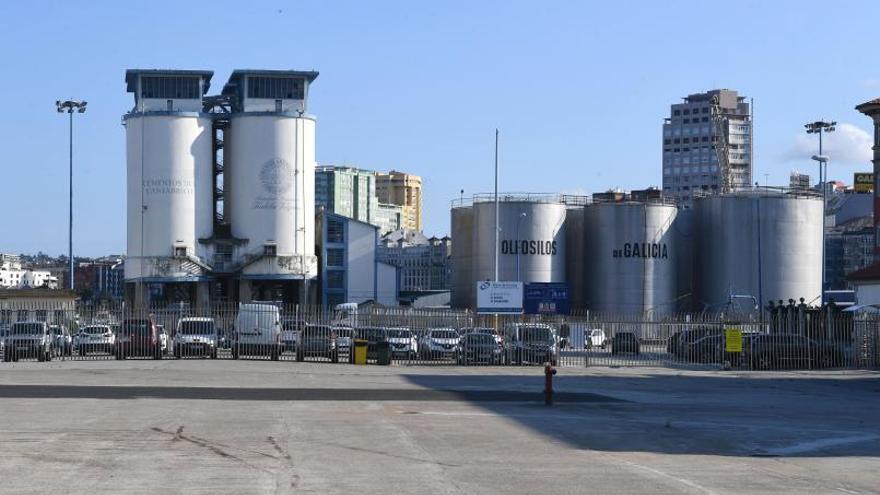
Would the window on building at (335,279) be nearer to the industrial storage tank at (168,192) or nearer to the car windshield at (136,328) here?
the industrial storage tank at (168,192)

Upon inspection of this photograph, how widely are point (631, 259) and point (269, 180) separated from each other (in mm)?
29856

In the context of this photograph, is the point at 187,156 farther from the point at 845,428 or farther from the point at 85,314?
the point at 845,428

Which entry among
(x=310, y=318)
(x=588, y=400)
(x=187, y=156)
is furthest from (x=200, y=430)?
(x=187, y=156)

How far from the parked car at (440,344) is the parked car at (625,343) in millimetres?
7053

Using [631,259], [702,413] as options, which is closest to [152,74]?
[631,259]

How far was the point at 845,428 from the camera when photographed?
28.0m

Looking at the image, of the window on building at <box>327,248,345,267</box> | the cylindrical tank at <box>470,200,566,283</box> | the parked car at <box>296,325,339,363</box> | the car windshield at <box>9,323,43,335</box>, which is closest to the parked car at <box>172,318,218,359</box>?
the parked car at <box>296,325,339,363</box>

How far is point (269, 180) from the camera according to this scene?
103 meters

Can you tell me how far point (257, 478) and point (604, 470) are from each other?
5270 mm

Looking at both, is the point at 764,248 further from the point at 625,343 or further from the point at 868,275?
the point at 625,343

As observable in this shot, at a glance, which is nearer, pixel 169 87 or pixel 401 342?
pixel 401 342

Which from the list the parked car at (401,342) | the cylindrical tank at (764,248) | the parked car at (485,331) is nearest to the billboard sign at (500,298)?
the parked car at (485,331)

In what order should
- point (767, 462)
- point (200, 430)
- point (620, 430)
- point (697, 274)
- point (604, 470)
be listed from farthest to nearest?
point (697, 274), point (620, 430), point (200, 430), point (767, 462), point (604, 470)

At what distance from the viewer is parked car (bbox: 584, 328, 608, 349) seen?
55750 millimetres
